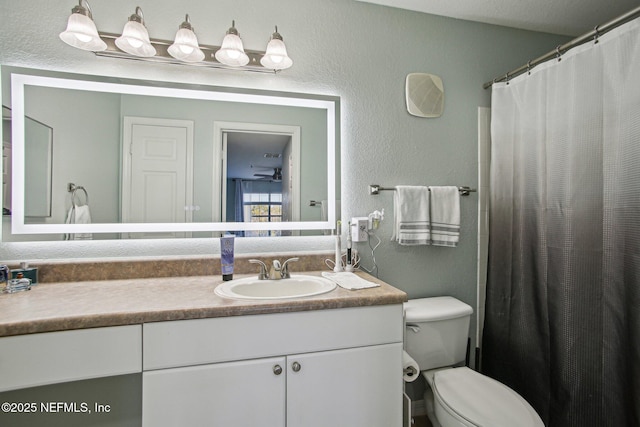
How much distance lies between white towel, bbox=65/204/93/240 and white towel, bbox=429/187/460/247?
1.76m

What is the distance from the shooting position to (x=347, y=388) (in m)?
1.05

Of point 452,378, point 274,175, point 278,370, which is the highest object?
point 274,175

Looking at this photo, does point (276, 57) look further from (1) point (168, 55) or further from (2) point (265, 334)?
(2) point (265, 334)

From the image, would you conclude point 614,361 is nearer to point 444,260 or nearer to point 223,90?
point 444,260

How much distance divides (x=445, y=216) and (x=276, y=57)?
1.26m

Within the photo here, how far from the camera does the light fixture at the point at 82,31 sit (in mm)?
1202

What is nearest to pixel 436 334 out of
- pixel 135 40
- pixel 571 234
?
pixel 571 234

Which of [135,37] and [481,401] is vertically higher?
[135,37]

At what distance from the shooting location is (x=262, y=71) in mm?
1484

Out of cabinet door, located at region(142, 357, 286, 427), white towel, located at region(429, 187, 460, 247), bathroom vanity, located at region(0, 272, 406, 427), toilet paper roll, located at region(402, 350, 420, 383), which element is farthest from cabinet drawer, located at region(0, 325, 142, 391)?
white towel, located at region(429, 187, 460, 247)

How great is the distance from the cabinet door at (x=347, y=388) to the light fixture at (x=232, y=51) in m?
1.35

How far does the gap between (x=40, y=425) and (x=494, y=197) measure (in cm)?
240

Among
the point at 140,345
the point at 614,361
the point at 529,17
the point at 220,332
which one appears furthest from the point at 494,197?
the point at 140,345

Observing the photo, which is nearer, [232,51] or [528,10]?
[232,51]
